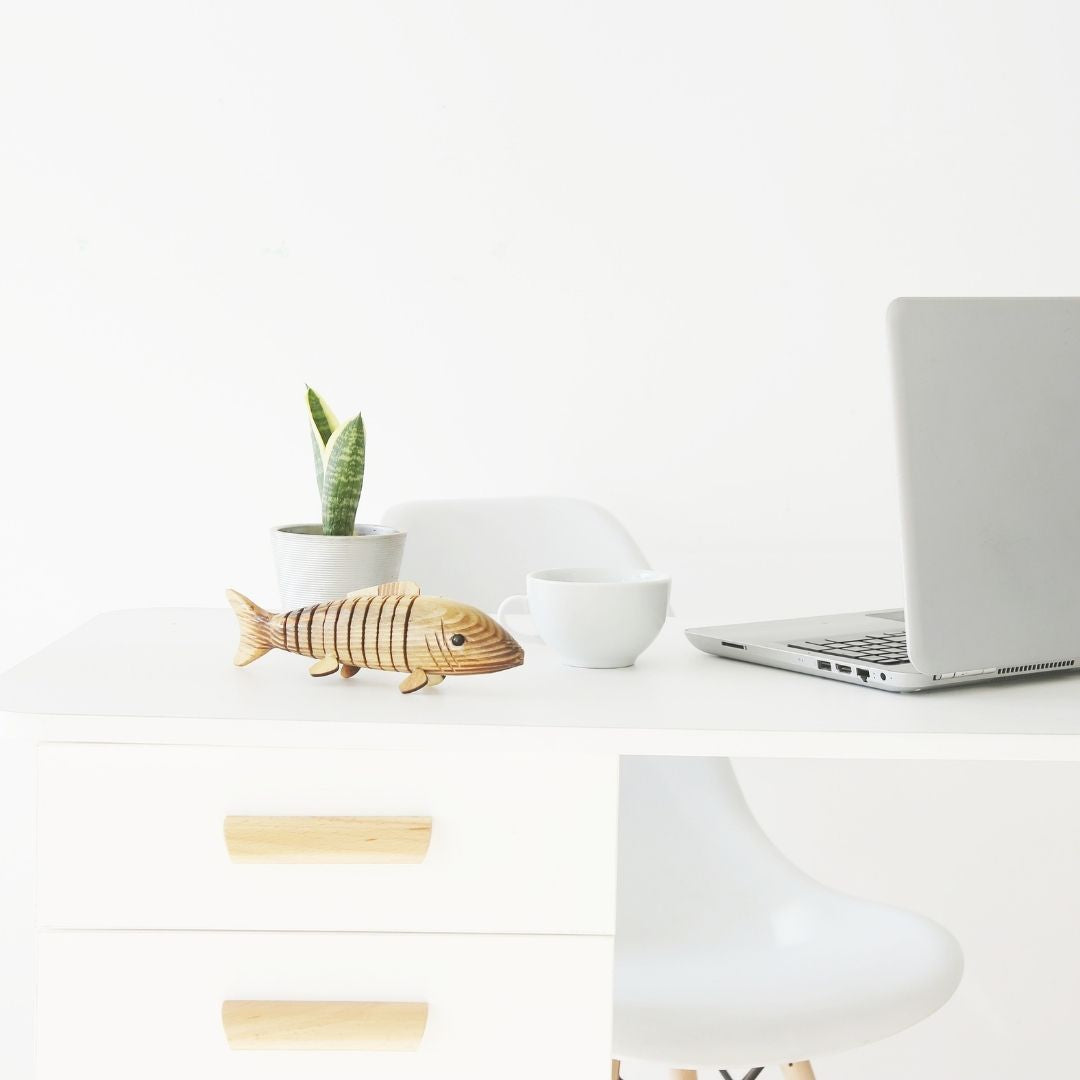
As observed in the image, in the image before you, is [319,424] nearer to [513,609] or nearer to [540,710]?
[513,609]

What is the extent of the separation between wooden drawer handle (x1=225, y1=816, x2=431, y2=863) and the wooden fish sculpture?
0.11 meters

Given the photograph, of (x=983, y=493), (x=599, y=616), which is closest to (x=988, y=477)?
(x=983, y=493)

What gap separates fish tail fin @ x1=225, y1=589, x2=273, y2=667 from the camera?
0.89m

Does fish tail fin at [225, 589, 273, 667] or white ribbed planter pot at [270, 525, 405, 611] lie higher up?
white ribbed planter pot at [270, 525, 405, 611]

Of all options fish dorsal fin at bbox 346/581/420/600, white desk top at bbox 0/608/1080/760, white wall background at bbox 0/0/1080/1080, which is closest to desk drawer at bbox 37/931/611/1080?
white desk top at bbox 0/608/1080/760

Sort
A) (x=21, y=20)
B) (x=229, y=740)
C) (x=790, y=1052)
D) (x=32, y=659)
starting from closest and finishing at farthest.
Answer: (x=229, y=740)
(x=32, y=659)
(x=790, y=1052)
(x=21, y=20)

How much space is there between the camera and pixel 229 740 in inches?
29.5

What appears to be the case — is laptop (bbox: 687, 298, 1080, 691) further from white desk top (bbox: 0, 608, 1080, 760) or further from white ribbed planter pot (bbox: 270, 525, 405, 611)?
white ribbed planter pot (bbox: 270, 525, 405, 611)

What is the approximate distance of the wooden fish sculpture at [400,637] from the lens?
83 centimetres

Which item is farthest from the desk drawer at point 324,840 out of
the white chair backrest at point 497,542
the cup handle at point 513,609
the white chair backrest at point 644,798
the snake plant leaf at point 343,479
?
the white chair backrest at point 497,542

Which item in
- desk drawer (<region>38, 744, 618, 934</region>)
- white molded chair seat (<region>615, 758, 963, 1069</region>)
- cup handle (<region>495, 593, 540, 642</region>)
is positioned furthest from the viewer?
white molded chair seat (<region>615, 758, 963, 1069</region>)

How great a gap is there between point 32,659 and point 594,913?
437 mm

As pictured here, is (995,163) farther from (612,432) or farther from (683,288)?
(612,432)

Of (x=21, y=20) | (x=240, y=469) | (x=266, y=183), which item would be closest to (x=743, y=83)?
(x=266, y=183)
